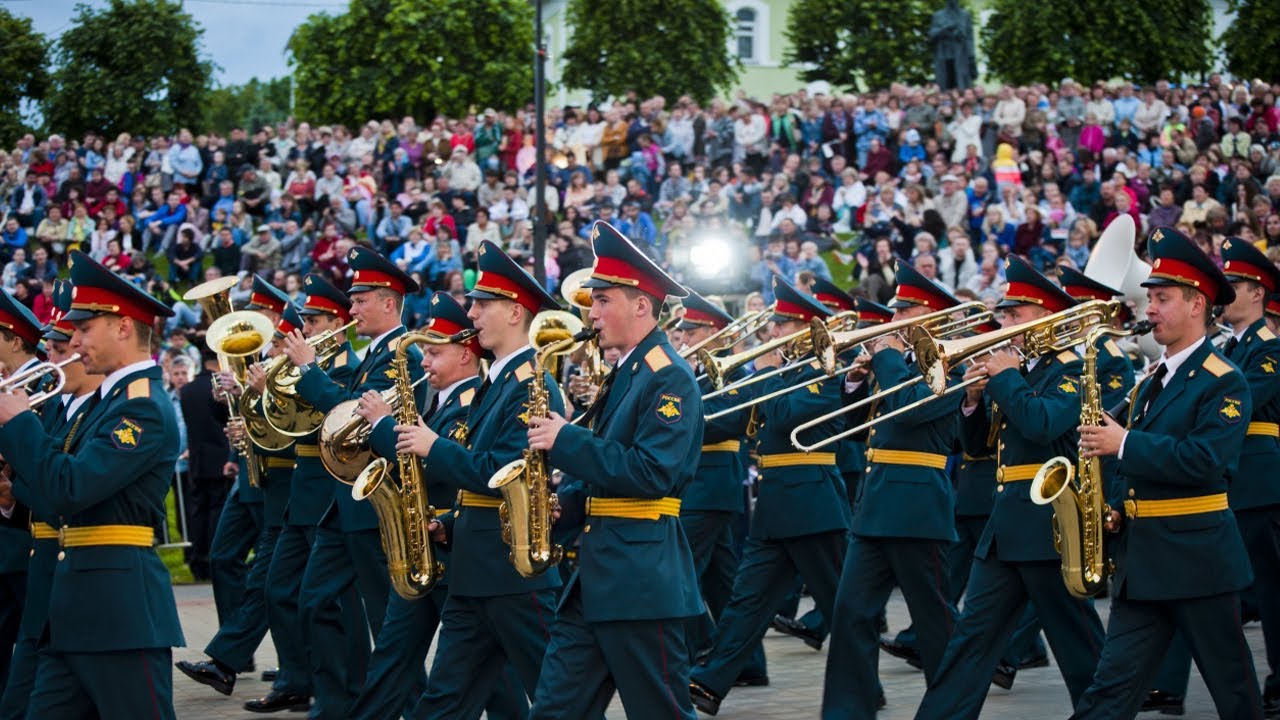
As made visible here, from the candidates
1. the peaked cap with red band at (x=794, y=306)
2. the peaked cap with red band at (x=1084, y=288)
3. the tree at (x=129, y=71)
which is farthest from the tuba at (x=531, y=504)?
the tree at (x=129, y=71)

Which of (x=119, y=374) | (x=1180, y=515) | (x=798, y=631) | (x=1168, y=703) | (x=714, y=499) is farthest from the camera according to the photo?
(x=798, y=631)

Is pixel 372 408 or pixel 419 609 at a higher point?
pixel 372 408

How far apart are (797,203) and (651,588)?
19.0 metres

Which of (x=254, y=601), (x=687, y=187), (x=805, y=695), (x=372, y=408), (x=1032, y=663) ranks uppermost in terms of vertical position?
(x=372, y=408)

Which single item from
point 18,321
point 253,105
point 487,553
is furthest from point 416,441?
point 253,105

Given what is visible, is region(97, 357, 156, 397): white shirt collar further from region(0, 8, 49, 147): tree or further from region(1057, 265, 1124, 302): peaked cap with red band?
region(0, 8, 49, 147): tree

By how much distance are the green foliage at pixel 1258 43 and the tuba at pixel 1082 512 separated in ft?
120

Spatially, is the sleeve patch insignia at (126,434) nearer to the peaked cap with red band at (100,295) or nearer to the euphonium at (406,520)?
the peaked cap with red band at (100,295)

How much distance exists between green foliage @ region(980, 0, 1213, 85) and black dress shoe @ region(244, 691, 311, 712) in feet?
126

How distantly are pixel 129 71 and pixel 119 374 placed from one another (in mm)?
38011

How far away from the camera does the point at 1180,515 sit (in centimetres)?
675

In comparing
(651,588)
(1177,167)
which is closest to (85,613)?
(651,588)

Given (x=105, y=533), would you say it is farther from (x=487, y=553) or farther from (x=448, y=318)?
(x=448, y=318)

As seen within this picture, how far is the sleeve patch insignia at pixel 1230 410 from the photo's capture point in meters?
6.62
